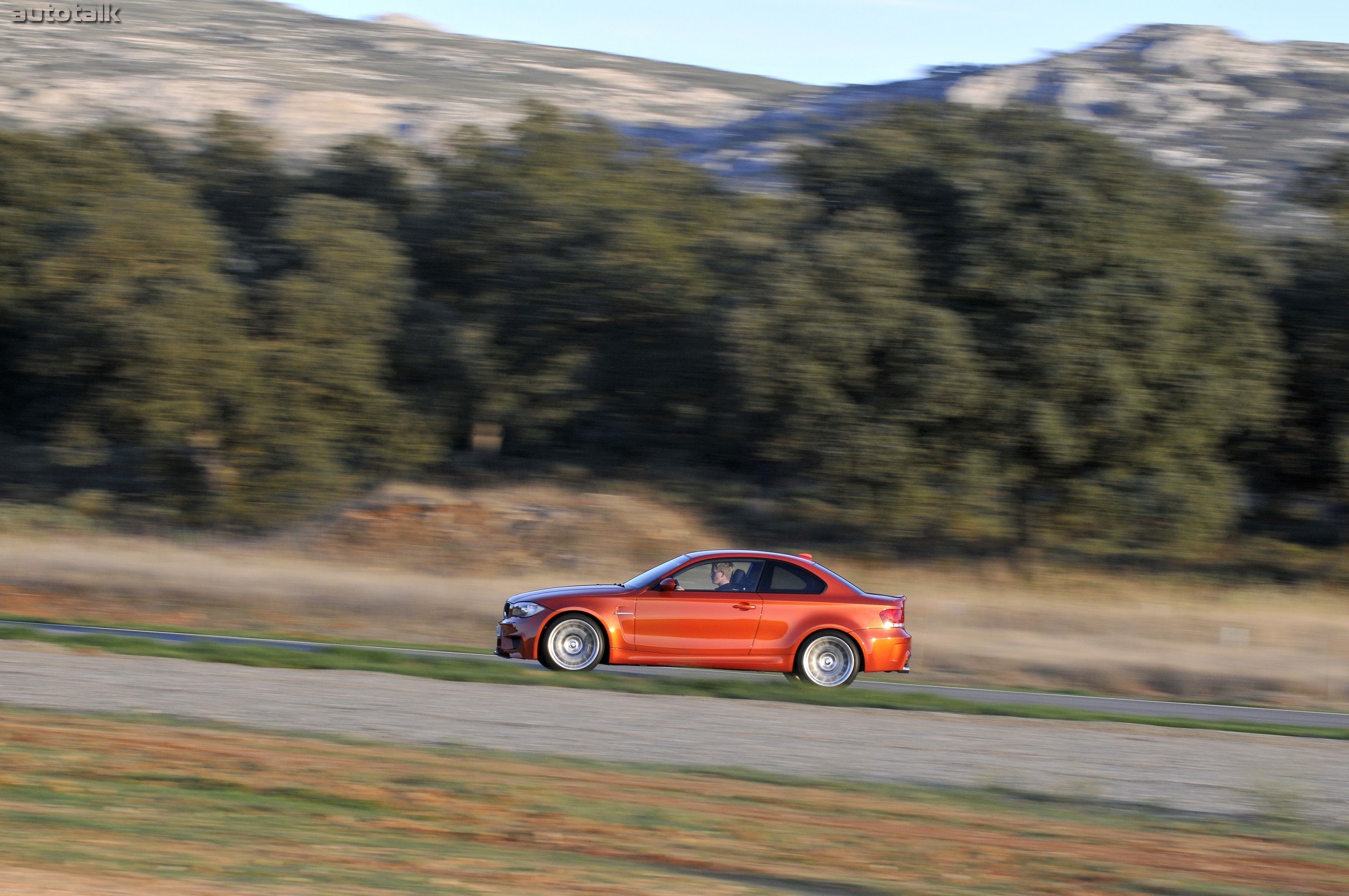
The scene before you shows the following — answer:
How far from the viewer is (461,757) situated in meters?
9.06

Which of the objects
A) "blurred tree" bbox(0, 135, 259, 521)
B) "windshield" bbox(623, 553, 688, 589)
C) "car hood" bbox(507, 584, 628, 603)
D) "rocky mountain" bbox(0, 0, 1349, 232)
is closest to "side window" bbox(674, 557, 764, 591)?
"windshield" bbox(623, 553, 688, 589)

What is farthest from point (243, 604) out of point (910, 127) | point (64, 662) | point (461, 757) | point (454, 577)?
point (910, 127)

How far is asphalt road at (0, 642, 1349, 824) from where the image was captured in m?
9.50

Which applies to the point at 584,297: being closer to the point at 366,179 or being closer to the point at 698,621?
the point at 366,179

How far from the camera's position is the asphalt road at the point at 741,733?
950cm

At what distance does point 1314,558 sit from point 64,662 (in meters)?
23.9

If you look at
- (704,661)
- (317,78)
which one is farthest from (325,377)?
(317,78)

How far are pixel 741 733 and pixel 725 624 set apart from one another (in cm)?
293

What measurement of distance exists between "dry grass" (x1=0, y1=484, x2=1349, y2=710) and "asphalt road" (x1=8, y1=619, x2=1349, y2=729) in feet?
4.24

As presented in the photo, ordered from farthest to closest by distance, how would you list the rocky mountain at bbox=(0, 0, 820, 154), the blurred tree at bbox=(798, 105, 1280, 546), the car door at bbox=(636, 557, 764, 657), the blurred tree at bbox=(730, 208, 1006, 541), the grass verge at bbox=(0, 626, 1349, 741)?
the rocky mountain at bbox=(0, 0, 820, 154) → the blurred tree at bbox=(798, 105, 1280, 546) → the blurred tree at bbox=(730, 208, 1006, 541) → the car door at bbox=(636, 557, 764, 657) → the grass verge at bbox=(0, 626, 1349, 741)

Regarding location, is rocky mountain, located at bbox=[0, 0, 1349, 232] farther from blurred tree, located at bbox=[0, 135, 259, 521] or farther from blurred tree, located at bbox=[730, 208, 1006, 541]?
blurred tree, located at bbox=[730, 208, 1006, 541]

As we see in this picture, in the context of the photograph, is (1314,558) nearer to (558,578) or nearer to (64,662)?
(558,578)

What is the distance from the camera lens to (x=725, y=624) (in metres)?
13.6

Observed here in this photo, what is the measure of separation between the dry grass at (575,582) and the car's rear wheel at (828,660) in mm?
3629
